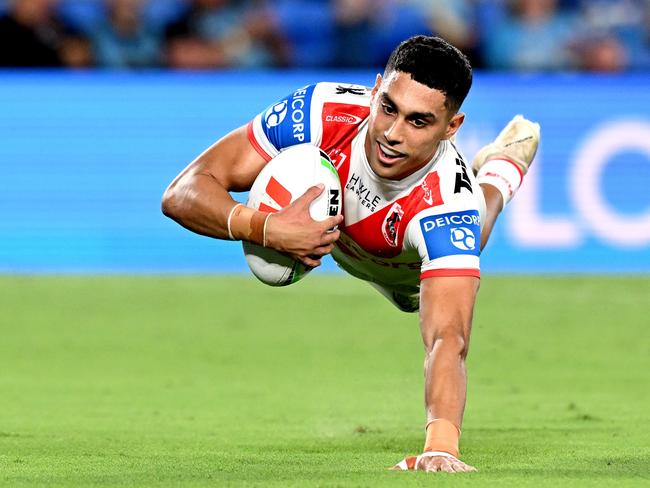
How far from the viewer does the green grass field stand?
6.03 meters

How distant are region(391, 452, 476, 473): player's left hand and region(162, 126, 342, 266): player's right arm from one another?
1058mm

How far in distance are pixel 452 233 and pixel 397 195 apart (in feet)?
1.42

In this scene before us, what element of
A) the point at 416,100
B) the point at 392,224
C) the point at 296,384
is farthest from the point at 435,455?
the point at 296,384

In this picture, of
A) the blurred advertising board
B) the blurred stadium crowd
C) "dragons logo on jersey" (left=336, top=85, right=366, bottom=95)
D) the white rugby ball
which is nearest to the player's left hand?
the white rugby ball

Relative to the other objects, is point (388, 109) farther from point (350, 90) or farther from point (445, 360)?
point (445, 360)

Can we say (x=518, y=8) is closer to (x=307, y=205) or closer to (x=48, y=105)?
(x=48, y=105)

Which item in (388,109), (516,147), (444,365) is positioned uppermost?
(516,147)

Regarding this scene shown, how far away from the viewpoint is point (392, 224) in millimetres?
6727

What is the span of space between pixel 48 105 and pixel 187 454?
9.10m

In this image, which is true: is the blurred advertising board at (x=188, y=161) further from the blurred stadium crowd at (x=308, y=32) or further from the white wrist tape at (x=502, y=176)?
the white wrist tape at (x=502, y=176)

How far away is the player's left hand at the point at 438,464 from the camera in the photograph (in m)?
5.73

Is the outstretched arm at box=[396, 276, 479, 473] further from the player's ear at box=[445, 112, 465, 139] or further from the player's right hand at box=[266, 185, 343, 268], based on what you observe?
the player's ear at box=[445, 112, 465, 139]

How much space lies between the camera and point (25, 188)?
48.3ft

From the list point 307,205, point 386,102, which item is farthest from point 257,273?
point 386,102
